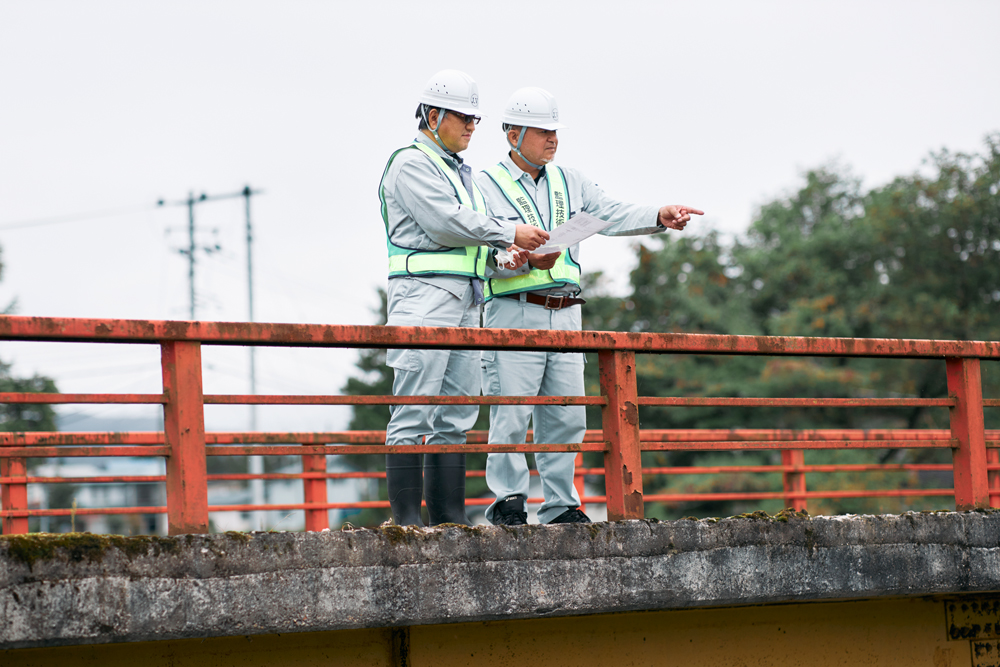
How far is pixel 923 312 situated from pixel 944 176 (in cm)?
411

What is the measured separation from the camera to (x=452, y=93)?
15.2 feet

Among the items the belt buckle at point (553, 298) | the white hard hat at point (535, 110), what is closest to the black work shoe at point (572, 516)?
the belt buckle at point (553, 298)

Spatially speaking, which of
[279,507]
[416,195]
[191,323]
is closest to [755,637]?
[416,195]

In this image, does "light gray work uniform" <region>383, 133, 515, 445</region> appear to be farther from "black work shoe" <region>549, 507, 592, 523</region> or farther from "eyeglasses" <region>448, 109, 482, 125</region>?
"black work shoe" <region>549, 507, 592, 523</region>

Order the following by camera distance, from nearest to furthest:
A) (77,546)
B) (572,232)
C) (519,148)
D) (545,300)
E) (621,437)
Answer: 1. (77,546)
2. (621,437)
3. (572,232)
4. (545,300)
5. (519,148)

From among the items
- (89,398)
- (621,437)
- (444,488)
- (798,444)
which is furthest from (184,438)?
(798,444)

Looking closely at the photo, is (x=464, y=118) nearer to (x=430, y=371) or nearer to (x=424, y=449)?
(x=430, y=371)

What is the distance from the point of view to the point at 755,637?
4.62 metres

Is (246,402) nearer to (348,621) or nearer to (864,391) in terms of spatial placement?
(348,621)

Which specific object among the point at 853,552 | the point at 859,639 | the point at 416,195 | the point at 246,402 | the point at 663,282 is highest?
the point at 663,282

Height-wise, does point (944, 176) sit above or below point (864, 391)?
above

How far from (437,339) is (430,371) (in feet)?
1.75

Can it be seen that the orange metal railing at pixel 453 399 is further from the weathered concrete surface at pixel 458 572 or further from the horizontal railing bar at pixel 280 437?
the weathered concrete surface at pixel 458 572

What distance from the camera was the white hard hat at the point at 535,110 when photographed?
4.96m
